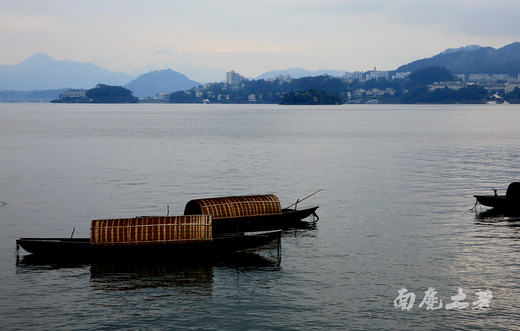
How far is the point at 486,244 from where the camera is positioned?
4500 cm

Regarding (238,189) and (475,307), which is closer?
(475,307)

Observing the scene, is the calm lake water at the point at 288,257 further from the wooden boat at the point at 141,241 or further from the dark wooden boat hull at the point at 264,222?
the dark wooden boat hull at the point at 264,222

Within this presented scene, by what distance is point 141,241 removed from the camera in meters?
40.0

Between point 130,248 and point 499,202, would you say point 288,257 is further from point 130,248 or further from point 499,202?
point 499,202

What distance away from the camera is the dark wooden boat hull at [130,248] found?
39844 mm

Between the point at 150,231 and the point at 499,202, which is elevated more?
the point at 150,231

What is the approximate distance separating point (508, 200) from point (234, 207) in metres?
25.8

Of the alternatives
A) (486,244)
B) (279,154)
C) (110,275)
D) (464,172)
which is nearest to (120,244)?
(110,275)

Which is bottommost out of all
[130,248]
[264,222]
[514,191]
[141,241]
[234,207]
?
[264,222]

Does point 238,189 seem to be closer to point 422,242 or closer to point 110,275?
point 422,242

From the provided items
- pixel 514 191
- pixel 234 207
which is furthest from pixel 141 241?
pixel 514 191

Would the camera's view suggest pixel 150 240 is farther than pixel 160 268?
Yes

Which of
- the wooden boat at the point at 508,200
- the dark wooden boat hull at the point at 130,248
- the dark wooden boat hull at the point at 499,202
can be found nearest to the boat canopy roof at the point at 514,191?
the wooden boat at the point at 508,200

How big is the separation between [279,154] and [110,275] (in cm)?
8423
